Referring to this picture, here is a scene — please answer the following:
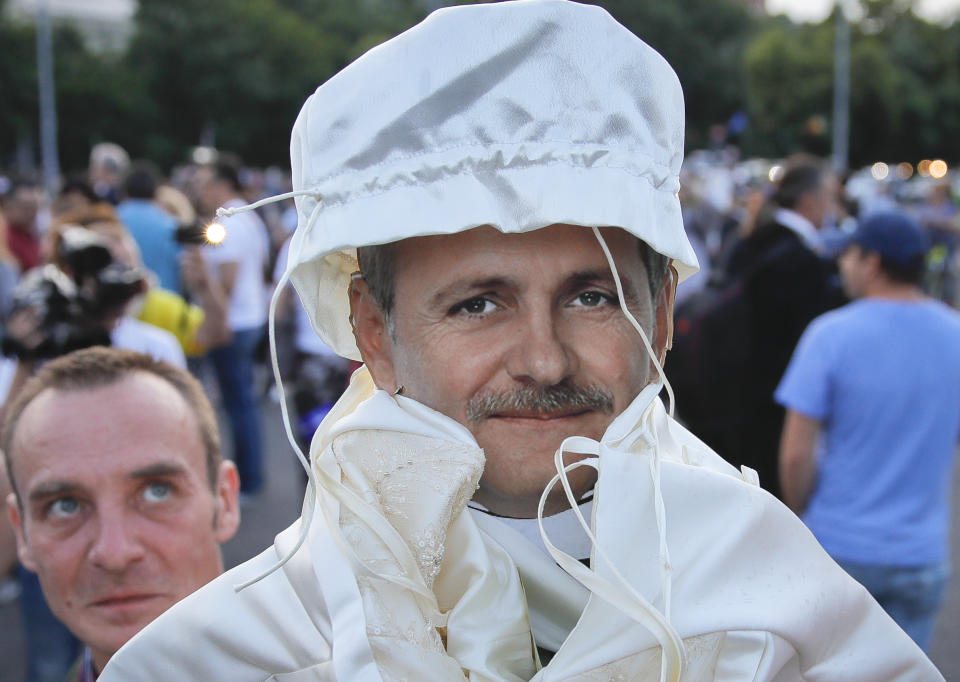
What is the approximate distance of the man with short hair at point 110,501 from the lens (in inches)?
79.0

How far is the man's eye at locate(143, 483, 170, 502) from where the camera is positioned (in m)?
2.07

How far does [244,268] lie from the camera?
6.88m

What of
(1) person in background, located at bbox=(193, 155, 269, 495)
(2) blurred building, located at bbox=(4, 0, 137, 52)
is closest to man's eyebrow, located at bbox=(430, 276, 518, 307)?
(1) person in background, located at bbox=(193, 155, 269, 495)

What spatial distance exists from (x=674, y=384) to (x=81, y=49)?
50.1m

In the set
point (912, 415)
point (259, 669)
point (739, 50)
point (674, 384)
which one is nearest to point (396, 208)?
point (259, 669)

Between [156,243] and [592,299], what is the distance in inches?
226

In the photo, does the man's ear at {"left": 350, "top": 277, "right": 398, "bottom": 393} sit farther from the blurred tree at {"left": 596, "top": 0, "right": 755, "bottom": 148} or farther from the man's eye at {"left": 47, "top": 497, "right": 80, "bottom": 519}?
the blurred tree at {"left": 596, "top": 0, "right": 755, "bottom": 148}

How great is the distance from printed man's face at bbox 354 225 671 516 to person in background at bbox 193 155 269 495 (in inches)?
208

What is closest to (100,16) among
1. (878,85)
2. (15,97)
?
(15,97)

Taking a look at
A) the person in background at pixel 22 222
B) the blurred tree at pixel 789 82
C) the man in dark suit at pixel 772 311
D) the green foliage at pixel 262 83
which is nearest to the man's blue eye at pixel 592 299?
the man in dark suit at pixel 772 311

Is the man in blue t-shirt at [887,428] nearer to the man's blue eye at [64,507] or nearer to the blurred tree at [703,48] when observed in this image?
the man's blue eye at [64,507]

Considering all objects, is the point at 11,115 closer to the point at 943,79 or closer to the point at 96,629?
the point at 943,79

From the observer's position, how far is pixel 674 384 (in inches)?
187

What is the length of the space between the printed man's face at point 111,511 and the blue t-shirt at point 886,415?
2.40m
